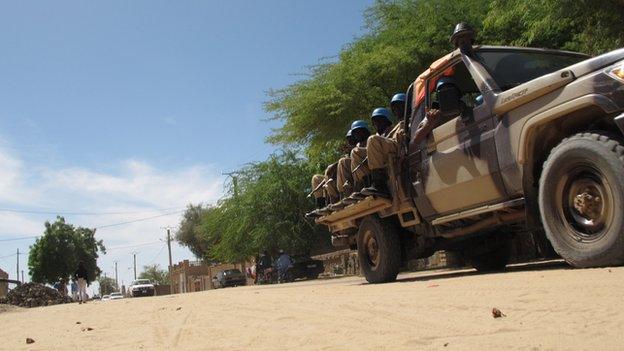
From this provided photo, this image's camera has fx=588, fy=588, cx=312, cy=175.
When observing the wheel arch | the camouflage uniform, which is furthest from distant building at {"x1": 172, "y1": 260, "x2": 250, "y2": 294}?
the wheel arch

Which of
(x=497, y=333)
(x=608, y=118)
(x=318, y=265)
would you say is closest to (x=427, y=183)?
(x=608, y=118)

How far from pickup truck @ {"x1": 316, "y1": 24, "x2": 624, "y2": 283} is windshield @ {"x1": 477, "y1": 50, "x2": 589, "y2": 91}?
1 centimetres

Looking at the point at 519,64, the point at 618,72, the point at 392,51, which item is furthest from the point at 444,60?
the point at 392,51

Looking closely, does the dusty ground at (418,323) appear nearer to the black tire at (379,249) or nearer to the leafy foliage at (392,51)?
the black tire at (379,249)

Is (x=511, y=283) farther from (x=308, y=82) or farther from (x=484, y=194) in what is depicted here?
(x=308, y=82)

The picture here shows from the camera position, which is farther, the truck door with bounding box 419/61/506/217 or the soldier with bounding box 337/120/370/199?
the soldier with bounding box 337/120/370/199

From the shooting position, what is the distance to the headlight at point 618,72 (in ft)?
15.3

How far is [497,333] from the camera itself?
3.30 metres

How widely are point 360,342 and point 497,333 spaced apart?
31.9 inches

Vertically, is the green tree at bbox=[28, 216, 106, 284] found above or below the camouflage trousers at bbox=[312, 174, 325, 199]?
above

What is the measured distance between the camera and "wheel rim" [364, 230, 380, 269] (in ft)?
27.6

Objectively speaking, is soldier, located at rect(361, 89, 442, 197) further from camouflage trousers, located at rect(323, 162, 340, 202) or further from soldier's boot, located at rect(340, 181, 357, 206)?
camouflage trousers, located at rect(323, 162, 340, 202)

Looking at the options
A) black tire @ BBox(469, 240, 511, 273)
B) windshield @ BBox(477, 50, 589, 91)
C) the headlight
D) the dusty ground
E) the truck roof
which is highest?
the truck roof

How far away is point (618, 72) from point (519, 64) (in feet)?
6.22
